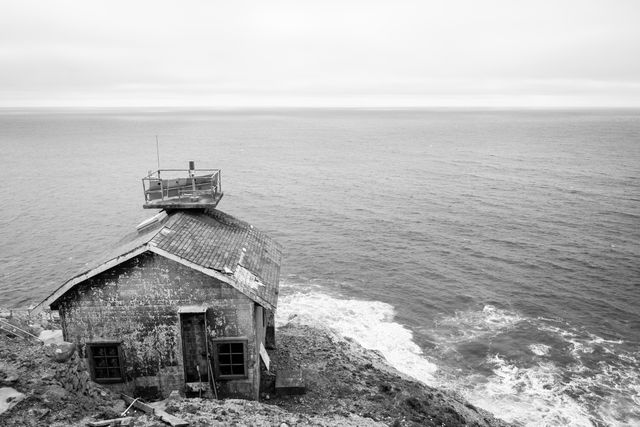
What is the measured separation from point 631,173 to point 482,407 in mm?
82754

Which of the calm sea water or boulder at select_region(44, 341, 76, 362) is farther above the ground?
boulder at select_region(44, 341, 76, 362)

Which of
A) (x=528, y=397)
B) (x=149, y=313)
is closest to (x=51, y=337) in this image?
(x=149, y=313)

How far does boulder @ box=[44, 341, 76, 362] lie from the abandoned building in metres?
1.43

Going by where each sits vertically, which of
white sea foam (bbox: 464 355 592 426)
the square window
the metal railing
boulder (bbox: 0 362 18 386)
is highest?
the metal railing

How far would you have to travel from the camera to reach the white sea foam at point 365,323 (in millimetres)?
32125

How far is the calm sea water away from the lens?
102ft

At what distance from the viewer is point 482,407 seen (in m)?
27.5

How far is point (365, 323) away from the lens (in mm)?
37219

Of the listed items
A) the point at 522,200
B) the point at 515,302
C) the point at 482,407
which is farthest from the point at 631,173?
the point at 482,407

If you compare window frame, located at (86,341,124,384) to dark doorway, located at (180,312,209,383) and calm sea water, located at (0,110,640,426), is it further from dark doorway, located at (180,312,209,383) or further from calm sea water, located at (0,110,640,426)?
calm sea water, located at (0,110,640,426)

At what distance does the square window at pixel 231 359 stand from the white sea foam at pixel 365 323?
1456 centimetres

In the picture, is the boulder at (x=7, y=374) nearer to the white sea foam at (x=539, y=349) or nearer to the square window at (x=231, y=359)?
the square window at (x=231, y=359)

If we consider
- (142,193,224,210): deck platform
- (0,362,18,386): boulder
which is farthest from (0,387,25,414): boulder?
(142,193,224,210): deck platform

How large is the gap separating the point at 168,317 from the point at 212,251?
3.25 m
